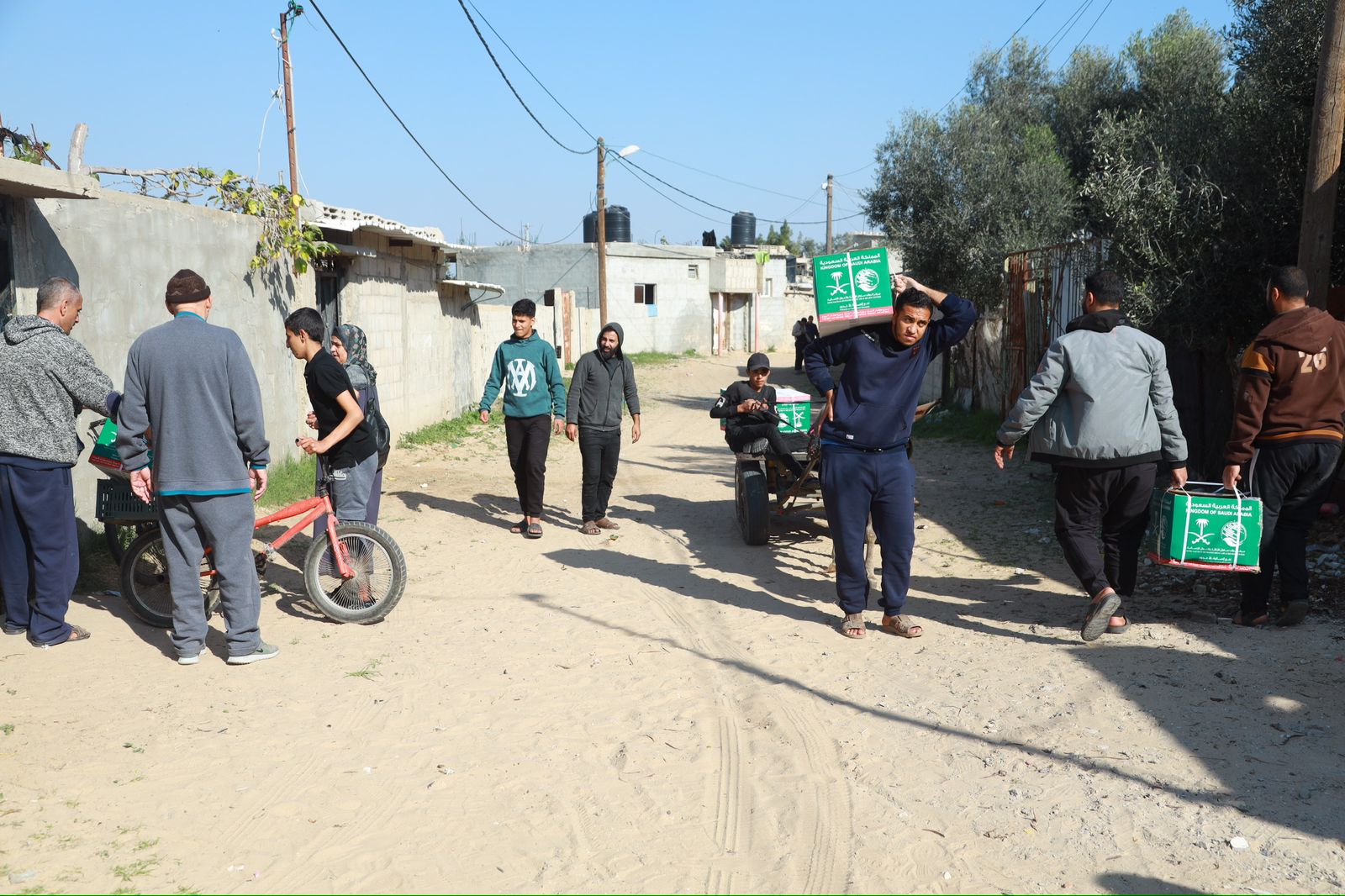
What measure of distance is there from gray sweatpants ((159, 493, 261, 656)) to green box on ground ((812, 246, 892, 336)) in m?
3.37

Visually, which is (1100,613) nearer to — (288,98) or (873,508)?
(873,508)

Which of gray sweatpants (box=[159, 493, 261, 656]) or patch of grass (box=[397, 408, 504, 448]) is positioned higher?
gray sweatpants (box=[159, 493, 261, 656])

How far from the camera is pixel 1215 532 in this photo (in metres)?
5.42

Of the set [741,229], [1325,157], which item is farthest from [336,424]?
[741,229]

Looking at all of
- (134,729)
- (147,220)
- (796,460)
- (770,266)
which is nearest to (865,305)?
(796,460)

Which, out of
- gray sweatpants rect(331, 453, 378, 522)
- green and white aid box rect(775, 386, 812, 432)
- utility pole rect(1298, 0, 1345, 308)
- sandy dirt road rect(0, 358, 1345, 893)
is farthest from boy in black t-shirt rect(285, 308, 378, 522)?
utility pole rect(1298, 0, 1345, 308)

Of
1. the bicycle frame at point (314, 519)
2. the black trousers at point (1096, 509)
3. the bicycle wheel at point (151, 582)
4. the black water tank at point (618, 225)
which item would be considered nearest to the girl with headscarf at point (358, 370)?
the bicycle frame at point (314, 519)

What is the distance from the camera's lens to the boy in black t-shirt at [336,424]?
609 centimetres

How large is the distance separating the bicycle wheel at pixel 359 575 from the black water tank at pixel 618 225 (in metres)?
39.3

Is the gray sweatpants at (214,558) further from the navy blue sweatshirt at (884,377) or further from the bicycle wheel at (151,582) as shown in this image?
the navy blue sweatshirt at (884,377)

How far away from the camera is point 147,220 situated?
846 cm

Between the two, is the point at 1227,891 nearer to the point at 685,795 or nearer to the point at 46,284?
the point at 685,795

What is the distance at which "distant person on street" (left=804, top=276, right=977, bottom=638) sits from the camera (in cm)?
585

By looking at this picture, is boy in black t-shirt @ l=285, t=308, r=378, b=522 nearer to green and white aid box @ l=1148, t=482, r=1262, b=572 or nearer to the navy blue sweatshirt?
the navy blue sweatshirt
